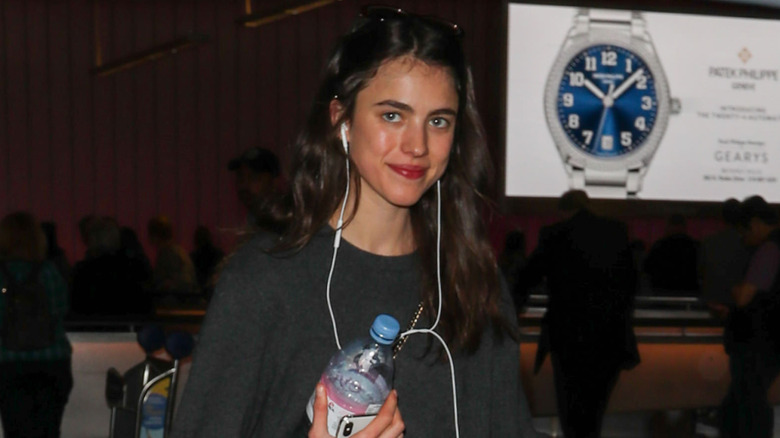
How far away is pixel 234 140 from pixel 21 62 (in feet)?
7.59

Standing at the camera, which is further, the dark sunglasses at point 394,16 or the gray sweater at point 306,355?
the dark sunglasses at point 394,16

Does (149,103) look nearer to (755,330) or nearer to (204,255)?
(204,255)

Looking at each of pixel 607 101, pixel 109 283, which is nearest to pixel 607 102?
pixel 607 101

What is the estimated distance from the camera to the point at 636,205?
7.89 m

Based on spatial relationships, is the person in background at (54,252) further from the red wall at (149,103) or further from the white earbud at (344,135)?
the white earbud at (344,135)

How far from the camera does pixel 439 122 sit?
1.50 meters

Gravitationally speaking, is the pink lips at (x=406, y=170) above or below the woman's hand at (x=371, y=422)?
above

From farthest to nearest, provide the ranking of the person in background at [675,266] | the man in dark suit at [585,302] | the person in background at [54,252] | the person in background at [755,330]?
1. the person in background at [675,266]
2. the person in background at [54,252]
3. the person in background at [755,330]
4. the man in dark suit at [585,302]

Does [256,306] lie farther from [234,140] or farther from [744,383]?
[234,140]

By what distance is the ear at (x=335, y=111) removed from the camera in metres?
1.54

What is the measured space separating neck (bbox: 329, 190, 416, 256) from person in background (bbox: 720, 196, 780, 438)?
3730 millimetres

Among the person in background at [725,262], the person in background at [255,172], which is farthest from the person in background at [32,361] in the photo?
the person in background at [725,262]

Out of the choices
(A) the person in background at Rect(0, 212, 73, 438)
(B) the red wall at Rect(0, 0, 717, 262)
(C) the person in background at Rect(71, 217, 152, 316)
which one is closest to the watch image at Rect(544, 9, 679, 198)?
(B) the red wall at Rect(0, 0, 717, 262)

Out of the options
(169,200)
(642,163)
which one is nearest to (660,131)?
(642,163)
